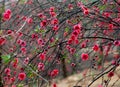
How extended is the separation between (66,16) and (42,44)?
0.49m

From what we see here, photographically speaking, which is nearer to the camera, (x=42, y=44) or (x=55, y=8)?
(x=42, y=44)

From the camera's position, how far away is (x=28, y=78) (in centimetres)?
472

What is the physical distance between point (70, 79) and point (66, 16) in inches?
374

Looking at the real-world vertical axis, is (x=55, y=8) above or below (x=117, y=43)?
Answer: above

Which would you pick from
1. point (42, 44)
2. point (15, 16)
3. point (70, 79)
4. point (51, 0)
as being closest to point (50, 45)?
point (42, 44)

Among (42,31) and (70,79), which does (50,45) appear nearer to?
(42,31)

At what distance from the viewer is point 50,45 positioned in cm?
482

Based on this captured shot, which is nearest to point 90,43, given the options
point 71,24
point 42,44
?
point 71,24

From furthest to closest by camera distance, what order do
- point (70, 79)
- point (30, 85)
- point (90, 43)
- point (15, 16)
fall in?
1. point (70, 79)
2. point (15, 16)
3. point (90, 43)
4. point (30, 85)

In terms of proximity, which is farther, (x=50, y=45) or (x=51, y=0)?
(x=51, y=0)

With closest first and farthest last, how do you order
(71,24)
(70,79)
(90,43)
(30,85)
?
1. (30,85)
2. (71,24)
3. (90,43)
4. (70,79)

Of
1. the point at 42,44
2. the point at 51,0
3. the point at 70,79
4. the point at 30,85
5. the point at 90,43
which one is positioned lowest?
the point at 70,79

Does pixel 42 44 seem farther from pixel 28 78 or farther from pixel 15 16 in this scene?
pixel 15 16

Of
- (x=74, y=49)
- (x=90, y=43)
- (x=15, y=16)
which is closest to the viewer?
(x=74, y=49)
